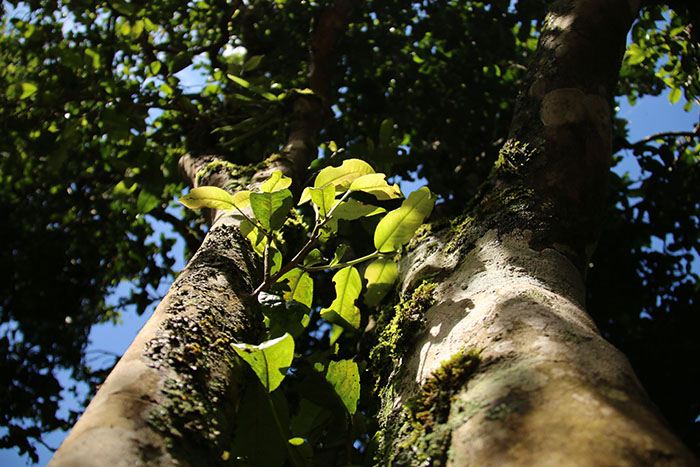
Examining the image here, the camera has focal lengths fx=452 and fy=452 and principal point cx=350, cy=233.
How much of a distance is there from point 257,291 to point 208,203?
26cm

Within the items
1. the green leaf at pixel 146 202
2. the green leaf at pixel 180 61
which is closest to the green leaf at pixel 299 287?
the green leaf at pixel 146 202

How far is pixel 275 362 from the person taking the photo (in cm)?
82

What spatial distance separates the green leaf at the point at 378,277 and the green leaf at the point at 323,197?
0.96 ft

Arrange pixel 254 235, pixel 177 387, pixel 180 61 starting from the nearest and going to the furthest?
pixel 177 387 → pixel 254 235 → pixel 180 61

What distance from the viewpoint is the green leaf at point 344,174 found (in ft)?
4.05

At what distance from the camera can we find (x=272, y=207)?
108cm

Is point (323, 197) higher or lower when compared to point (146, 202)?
lower

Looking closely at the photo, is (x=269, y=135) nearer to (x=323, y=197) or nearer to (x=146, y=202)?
(x=146, y=202)

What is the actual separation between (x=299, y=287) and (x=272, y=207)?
33cm

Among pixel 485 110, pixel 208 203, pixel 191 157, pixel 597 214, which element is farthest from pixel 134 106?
pixel 485 110

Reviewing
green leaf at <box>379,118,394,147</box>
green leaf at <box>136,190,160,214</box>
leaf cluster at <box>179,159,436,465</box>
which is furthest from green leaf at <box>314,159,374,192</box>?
green leaf at <box>136,190,160,214</box>

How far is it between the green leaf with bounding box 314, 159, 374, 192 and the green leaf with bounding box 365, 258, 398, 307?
254 mm

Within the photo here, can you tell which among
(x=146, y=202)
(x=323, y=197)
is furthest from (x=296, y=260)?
(x=146, y=202)

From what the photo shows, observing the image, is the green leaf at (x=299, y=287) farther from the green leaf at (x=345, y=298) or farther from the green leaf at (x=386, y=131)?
the green leaf at (x=386, y=131)
